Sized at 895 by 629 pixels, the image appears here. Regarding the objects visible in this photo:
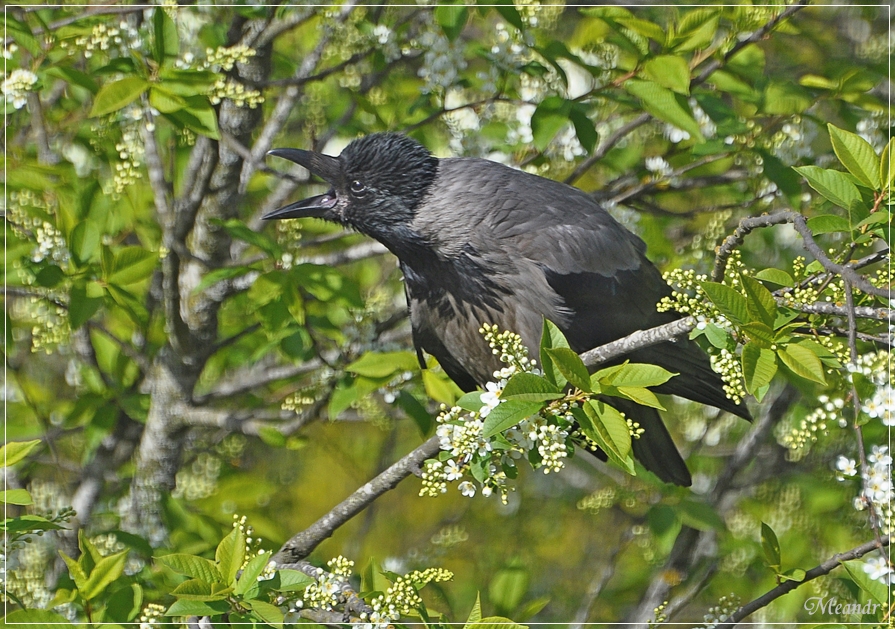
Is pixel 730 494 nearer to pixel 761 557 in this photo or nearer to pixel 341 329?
pixel 761 557

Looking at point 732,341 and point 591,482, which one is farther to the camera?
point 591,482

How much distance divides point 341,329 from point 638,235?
58.1 inches

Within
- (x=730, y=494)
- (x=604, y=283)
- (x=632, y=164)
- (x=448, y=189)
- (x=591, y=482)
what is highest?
(x=448, y=189)

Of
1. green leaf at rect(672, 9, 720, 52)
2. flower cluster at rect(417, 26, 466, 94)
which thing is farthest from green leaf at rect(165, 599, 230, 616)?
green leaf at rect(672, 9, 720, 52)

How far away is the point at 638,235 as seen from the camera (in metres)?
3.95

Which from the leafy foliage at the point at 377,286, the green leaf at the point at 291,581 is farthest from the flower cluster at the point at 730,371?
the green leaf at the point at 291,581

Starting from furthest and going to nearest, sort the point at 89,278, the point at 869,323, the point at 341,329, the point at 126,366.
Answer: the point at 126,366
the point at 341,329
the point at 89,278
the point at 869,323

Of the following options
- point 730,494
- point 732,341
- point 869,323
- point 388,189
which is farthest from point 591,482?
point 732,341

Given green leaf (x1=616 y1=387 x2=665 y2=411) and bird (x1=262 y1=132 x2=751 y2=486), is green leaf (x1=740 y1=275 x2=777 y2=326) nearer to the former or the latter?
green leaf (x1=616 y1=387 x2=665 y2=411)

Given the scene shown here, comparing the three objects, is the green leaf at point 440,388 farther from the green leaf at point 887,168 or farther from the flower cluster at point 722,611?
the green leaf at point 887,168

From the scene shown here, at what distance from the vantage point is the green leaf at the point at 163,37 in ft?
9.52

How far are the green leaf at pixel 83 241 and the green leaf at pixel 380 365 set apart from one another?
1.02 meters

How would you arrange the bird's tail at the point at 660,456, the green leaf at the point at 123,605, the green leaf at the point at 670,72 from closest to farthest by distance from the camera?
the green leaf at the point at 123,605 → the green leaf at the point at 670,72 → the bird's tail at the point at 660,456

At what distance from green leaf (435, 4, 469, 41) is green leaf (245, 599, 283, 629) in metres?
2.18
